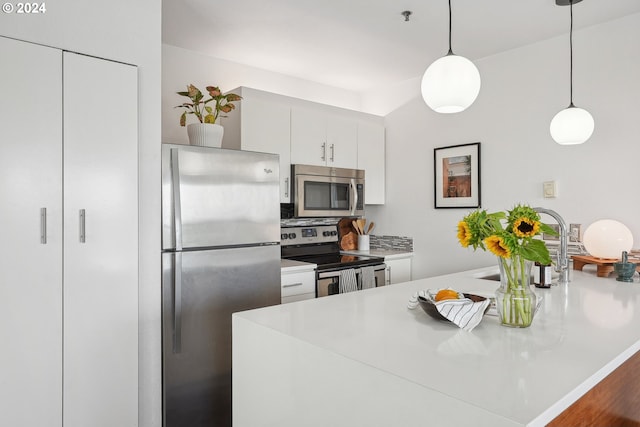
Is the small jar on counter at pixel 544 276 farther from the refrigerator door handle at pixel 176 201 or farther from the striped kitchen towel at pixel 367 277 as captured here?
the refrigerator door handle at pixel 176 201

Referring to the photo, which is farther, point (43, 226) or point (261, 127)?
point (261, 127)

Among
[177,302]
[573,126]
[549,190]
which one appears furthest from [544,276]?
[177,302]

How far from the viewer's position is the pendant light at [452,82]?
4.87ft

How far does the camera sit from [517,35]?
2.85m

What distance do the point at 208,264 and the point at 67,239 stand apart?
2.36 feet

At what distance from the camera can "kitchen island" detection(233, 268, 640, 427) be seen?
0.81 meters

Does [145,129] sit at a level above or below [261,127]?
below

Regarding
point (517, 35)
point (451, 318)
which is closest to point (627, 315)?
point (451, 318)

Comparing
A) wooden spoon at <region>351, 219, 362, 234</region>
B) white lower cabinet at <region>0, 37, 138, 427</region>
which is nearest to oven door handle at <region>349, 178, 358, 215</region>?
wooden spoon at <region>351, 219, 362, 234</region>

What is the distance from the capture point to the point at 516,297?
4.16 ft

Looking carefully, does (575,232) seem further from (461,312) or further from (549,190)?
(461,312)

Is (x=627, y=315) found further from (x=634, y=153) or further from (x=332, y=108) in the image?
(x=332, y=108)

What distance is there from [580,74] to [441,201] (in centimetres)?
134

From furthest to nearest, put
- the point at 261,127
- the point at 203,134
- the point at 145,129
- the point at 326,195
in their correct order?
the point at 326,195
the point at 261,127
the point at 203,134
the point at 145,129
